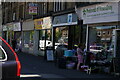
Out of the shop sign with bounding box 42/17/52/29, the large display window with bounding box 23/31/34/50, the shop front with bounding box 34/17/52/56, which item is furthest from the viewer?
the large display window with bounding box 23/31/34/50

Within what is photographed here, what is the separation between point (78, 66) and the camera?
Result: 1213 cm

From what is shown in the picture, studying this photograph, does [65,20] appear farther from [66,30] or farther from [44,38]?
[44,38]

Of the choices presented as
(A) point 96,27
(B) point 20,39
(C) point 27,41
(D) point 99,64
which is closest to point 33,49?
(C) point 27,41

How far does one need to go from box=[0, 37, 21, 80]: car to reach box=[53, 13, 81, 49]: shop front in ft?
35.9

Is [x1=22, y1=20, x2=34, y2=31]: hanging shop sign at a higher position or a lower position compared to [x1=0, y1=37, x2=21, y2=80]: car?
higher

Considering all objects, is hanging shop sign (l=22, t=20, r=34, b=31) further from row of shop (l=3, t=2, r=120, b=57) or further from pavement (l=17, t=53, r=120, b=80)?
pavement (l=17, t=53, r=120, b=80)

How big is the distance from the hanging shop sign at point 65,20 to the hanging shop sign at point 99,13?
0.73m

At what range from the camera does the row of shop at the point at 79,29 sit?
39.3 ft

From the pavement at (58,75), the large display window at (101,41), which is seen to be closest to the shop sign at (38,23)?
the large display window at (101,41)

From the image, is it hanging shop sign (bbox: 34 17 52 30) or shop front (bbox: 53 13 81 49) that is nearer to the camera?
shop front (bbox: 53 13 81 49)

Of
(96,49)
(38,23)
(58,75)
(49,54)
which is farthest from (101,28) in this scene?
(38,23)

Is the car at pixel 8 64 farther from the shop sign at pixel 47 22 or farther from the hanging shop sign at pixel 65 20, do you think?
the shop sign at pixel 47 22

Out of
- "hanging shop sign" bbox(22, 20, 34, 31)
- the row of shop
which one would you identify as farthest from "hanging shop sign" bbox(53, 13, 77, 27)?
"hanging shop sign" bbox(22, 20, 34, 31)

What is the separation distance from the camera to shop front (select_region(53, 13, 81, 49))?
51.3 ft
